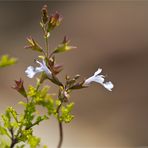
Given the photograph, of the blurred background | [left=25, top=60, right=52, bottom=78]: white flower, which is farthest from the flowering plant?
the blurred background

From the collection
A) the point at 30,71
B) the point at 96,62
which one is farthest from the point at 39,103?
the point at 96,62

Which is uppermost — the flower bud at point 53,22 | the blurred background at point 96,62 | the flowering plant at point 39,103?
the blurred background at point 96,62

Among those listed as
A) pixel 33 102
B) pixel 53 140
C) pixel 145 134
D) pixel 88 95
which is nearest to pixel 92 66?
pixel 88 95

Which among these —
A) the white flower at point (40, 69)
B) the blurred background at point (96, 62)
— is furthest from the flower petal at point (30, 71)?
the blurred background at point (96, 62)

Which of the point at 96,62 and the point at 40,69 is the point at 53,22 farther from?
the point at 96,62

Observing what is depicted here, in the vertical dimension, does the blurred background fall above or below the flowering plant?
above

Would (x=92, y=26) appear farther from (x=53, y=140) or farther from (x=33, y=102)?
(x=33, y=102)

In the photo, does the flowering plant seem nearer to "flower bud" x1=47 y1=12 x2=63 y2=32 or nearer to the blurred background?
"flower bud" x1=47 y1=12 x2=63 y2=32

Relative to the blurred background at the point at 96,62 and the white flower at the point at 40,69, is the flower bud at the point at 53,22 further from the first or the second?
the blurred background at the point at 96,62
